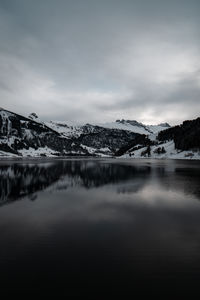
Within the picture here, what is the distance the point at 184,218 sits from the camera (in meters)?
17.9

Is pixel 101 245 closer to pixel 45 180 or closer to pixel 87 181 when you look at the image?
pixel 87 181

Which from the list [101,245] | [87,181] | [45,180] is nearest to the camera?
[101,245]

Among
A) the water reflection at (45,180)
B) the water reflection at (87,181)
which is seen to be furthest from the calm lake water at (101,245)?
the water reflection at (87,181)

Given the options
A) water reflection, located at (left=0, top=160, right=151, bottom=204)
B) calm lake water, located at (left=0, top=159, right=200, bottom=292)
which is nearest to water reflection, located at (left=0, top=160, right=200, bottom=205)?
water reflection, located at (left=0, top=160, right=151, bottom=204)

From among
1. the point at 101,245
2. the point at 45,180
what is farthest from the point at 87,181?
the point at 101,245

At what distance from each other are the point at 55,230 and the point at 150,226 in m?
8.07

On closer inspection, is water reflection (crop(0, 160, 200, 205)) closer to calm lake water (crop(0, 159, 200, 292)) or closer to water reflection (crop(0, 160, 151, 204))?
water reflection (crop(0, 160, 151, 204))

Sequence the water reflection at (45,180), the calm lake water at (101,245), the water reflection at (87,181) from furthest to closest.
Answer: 1. the water reflection at (87,181)
2. the water reflection at (45,180)
3. the calm lake water at (101,245)

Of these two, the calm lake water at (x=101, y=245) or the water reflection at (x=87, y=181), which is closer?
the calm lake water at (x=101, y=245)

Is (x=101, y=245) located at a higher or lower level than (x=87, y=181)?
higher

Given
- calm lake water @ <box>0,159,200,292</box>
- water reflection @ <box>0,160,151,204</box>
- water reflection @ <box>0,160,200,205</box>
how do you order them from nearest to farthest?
calm lake water @ <box>0,159,200,292</box> → water reflection @ <box>0,160,151,204</box> → water reflection @ <box>0,160,200,205</box>

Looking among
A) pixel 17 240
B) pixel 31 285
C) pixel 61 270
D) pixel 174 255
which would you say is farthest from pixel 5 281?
pixel 174 255

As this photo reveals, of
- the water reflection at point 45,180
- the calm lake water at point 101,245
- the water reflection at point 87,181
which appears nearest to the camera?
the calm lake water at point 101,245

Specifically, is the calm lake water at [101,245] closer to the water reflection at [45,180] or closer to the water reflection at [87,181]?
the water reflection at [45,180]
